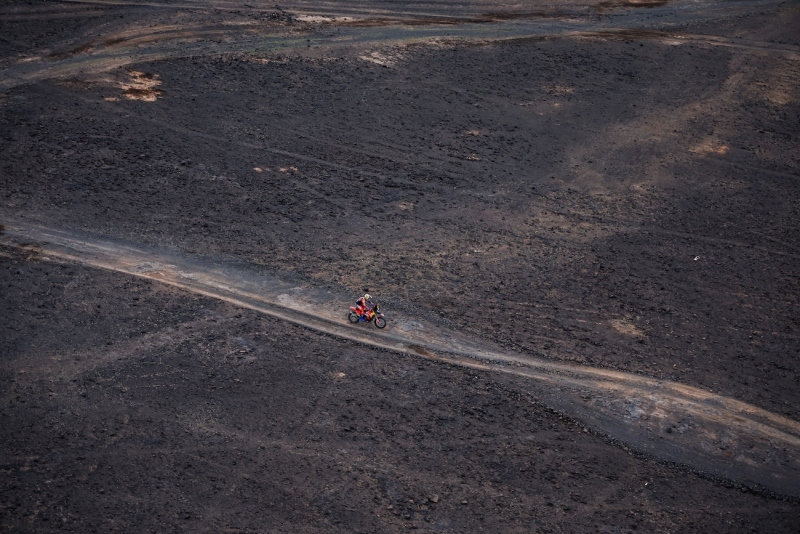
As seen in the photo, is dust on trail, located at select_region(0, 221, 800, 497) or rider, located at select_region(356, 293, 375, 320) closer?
dust on trail, located at select_region(0, 221, 800, 497)

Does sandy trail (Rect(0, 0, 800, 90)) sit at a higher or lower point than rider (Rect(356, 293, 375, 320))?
higher

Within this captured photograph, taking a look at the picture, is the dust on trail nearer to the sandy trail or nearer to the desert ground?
the desert ground

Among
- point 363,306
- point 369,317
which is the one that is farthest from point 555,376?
point 363,306


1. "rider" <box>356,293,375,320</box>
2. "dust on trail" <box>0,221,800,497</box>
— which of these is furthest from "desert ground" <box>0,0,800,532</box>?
"rider" <box>356,293,375,320</box>

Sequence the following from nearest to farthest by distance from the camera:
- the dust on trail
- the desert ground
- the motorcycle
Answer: the desert ground, the dust on trail, the motorcycle

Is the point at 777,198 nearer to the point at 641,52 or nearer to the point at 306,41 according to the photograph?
the point at 641,52

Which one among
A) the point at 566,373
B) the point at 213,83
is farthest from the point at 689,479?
the point at 213,83
